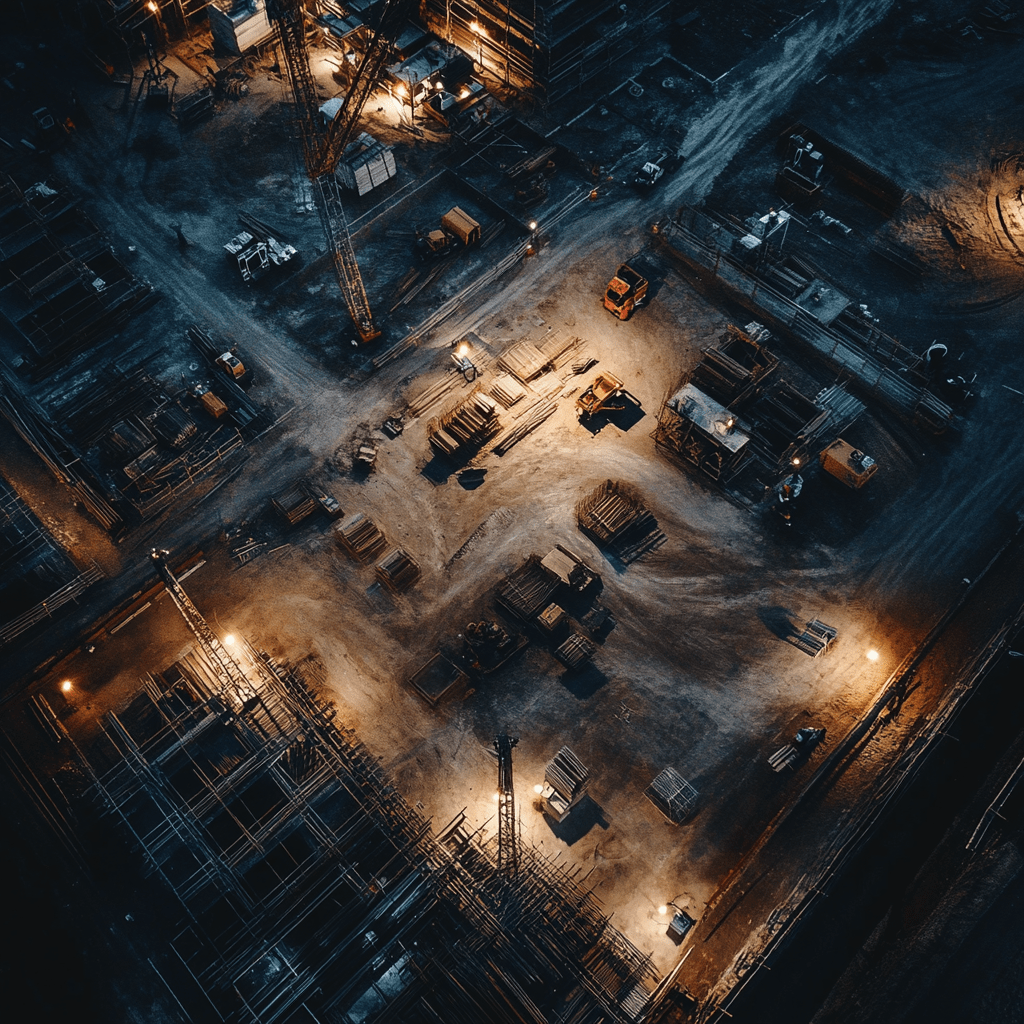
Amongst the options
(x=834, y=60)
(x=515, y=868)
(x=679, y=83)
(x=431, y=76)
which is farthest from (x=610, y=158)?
(x=515, y=868)

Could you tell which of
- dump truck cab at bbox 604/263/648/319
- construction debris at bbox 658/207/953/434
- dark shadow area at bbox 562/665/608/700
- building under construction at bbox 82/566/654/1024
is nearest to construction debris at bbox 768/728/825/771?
dark shadow area at bbox 562/665/608/700

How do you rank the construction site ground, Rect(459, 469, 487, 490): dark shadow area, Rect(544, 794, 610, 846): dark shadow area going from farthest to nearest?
Rect(459, 469, 487, 490): dark shadow area
the construction site ground
Rect(544, 794, 610, 846): dark shadow area

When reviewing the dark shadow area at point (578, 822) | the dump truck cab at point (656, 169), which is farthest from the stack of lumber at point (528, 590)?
the dump truck cab at point (656, 169)

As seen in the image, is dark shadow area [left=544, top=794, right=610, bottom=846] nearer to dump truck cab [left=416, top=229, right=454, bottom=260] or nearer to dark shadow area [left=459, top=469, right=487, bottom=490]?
dark shadow area [left=459, top=469, right=487, bottom=490]

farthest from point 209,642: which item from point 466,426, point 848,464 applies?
point 848,464

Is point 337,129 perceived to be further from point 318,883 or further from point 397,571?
point 318,883

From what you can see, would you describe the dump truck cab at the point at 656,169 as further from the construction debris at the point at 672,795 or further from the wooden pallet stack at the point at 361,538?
the construction debris at the point at 672,795

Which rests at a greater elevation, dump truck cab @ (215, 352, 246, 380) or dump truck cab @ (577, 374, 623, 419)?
dump truck cab @ (215, 352, 246, 380)
